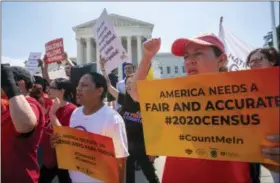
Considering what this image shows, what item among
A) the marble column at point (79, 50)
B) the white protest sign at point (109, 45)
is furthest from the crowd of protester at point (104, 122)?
the marble column at point (79, 50)

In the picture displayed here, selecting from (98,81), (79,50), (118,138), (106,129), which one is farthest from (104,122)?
(79,50)

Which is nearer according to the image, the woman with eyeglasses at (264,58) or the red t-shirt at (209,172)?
the red t-shirt at (209,172)

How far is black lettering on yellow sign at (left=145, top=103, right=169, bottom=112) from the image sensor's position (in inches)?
68.1

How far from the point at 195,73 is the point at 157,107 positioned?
30 cm

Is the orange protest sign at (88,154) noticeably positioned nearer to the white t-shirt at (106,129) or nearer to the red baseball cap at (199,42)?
the white t-shirt at (106,129)

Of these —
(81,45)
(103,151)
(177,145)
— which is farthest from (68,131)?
(81,45)

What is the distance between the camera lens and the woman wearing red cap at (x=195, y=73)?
5.06 ft

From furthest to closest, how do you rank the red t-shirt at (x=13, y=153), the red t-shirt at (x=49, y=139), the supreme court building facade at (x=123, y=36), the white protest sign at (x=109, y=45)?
the supreme court building facade at (x=123, y=36)
the white protest sign at (x=109, y=45)
the red t-shirt at (x=49, y=139)
the red t-shirt at (x=13, y=153)

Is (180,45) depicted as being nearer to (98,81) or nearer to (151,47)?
(151,47)

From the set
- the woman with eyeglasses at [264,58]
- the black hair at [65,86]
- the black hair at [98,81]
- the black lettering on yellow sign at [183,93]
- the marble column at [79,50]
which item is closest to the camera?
the black lettering on yellow sign at [183,93]

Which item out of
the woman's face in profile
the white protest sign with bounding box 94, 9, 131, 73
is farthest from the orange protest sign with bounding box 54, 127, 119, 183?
the white protest sign with bounding box 94, 9, 131, 73

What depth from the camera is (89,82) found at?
2.66 metres

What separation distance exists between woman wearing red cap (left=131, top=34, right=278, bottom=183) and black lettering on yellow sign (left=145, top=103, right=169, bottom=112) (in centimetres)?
24

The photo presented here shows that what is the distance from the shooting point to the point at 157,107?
175cm
